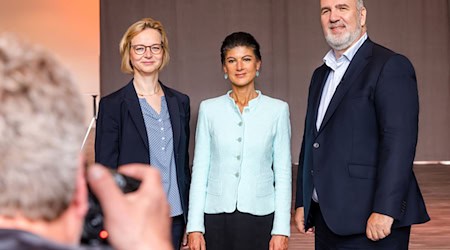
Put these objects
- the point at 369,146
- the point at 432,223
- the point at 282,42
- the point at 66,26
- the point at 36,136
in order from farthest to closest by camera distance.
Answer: the point at 66,26 → the point at 282,42 → the point at 432,223 → the point at 369,146 → the point at 36,136

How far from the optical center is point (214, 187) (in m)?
2.78

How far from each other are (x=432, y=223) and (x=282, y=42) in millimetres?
4487

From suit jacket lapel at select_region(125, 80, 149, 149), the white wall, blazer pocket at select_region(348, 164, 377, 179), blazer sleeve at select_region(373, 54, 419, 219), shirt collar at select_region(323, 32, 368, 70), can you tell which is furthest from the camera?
the white wall

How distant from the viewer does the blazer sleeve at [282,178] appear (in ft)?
9.00

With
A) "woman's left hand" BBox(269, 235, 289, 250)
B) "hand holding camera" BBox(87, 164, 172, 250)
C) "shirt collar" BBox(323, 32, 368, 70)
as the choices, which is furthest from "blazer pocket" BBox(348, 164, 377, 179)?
"hand holding camera" BBox(87, 164, 172, 250)

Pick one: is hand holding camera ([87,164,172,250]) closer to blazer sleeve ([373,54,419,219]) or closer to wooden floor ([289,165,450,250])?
blazer sleeve ([373,54,419,219])

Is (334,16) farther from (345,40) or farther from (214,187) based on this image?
(214,187)

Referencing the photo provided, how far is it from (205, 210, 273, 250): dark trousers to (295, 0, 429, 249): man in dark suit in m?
0.24

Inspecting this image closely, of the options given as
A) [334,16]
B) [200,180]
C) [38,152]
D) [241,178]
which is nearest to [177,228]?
[200,180]

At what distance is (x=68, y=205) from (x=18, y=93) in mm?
129

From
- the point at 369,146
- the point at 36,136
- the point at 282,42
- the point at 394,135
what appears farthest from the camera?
the point at 282,42

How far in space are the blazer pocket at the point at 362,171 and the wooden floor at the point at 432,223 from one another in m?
2.49

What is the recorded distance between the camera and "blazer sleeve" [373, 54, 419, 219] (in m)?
2.23

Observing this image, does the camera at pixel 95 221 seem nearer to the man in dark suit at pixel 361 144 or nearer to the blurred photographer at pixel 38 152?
the blurred photographer at pixel 38 152
